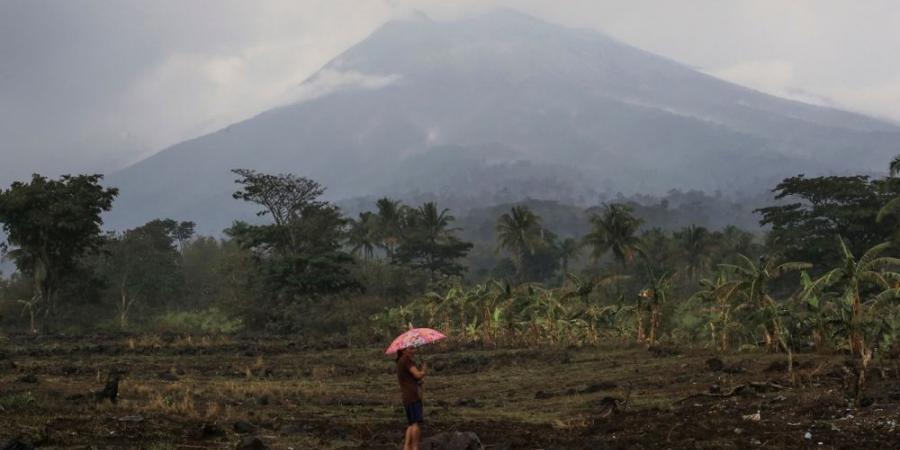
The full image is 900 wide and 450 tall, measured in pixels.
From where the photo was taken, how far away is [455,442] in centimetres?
1088

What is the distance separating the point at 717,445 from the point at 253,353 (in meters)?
25.2

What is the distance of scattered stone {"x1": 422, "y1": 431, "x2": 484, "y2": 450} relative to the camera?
1080cm

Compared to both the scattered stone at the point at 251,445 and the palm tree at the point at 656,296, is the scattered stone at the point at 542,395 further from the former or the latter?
the palm tree at the point at 656,296

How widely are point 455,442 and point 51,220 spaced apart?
41.3 meters

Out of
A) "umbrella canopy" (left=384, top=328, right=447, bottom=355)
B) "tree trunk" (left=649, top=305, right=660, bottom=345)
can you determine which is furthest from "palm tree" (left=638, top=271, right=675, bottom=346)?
"umbrella canopy" (left=384, top=328, right=447, bottom=355)

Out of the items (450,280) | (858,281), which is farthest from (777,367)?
(450,280)

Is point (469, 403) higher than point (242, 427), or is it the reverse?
point (242, 427)

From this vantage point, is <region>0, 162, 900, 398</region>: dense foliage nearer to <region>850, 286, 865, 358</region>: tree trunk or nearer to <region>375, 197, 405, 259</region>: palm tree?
<region>850, 286, 865, 358</region>: tree trunk

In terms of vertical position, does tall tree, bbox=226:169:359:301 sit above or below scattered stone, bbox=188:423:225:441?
above

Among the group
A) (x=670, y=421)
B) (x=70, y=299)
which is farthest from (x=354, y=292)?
(x=670, y=421)

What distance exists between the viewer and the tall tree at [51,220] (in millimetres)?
44906

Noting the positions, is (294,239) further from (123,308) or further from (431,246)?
(431,246)

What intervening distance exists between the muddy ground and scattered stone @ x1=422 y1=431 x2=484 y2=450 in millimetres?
700

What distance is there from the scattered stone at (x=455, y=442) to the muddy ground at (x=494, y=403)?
70cm
